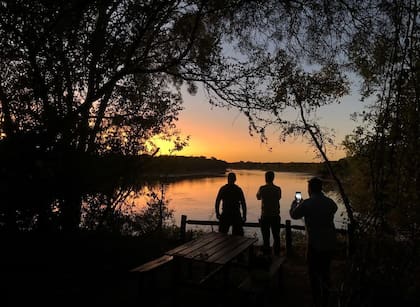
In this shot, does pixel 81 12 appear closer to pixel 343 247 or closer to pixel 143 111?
pixel 143 111

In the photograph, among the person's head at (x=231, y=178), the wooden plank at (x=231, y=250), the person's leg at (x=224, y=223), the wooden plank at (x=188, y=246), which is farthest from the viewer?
the person's leg at (x=224, y=223)

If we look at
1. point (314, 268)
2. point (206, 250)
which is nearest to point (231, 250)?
point (206, 250)

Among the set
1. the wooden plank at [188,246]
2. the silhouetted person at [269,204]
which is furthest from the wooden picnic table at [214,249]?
the silhouetted person at [269,204]

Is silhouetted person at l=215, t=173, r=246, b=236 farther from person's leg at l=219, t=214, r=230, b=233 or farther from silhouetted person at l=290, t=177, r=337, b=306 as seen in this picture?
silhouetted person at l=290, t=177, r=337, b=306

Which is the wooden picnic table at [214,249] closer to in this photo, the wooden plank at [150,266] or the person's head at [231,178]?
the wooden plank at [150,266]

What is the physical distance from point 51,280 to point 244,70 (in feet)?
18.8

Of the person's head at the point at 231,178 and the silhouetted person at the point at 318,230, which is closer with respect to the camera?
the silhouetted person at the point at 318,230

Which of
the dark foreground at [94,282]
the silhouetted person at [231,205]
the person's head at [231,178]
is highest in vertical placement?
the person's head at [231,178]

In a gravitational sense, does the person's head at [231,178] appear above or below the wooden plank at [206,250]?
above

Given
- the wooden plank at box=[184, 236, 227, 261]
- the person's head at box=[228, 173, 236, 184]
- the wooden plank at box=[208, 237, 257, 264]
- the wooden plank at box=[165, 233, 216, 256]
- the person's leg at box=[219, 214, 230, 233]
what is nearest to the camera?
the wooden plank at box=[208, 237, 257, 264]

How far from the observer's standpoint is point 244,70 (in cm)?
804

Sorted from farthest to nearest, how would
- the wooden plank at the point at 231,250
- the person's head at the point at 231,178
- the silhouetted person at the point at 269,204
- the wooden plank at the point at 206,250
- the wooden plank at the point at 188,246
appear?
the silhouetted person at the point at 269,204 → the person's head at the point at 231,178 → the wooden plank at the point at 188,246 → the wooden plank at the point at 206,250 → the wooden plank at the point at 231,250

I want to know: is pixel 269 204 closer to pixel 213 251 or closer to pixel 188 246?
pixel 188 246

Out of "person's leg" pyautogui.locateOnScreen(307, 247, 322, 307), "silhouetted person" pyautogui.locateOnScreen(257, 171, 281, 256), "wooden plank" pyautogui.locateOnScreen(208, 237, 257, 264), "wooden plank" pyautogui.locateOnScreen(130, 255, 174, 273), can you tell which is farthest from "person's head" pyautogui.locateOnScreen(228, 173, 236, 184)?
"person's leg" pyautogui.locateOnScreen(307, 247, 322, 307)
